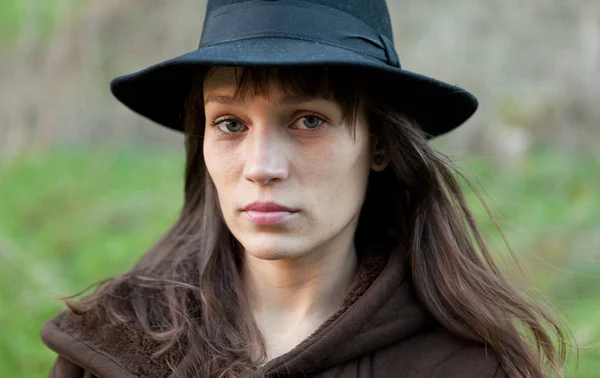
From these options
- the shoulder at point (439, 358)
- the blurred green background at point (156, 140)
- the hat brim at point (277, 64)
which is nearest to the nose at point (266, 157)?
the hat brim at point (277, 64)

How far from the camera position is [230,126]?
7.01 feet

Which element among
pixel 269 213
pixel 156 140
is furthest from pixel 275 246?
pixel 156 140

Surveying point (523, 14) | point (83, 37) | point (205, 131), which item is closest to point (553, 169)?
point (523, 14)

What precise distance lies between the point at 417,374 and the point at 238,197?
666 mm

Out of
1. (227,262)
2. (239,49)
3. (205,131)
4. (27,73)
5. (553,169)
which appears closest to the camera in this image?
(239,49)

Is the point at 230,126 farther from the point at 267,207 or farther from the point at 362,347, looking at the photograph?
the point at 362,347

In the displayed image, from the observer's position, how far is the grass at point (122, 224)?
4199 mm

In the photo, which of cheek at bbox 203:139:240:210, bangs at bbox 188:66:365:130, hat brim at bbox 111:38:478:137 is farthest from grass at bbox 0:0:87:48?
bangs at bbox 188:66:365:130

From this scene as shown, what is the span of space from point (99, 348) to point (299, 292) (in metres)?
0.59

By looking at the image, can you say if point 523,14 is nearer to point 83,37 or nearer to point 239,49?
point 83,37

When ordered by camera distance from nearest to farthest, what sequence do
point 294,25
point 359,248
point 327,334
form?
point 294,25 → point 327,334 → point 359,248

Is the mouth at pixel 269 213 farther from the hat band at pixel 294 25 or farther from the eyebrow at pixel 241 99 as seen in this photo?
the hat band at pixel 294 25

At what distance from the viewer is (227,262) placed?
2432 mm

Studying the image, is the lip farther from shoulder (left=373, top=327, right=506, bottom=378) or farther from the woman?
shoulder (left=373, top=327, right=506, bottom=378)
